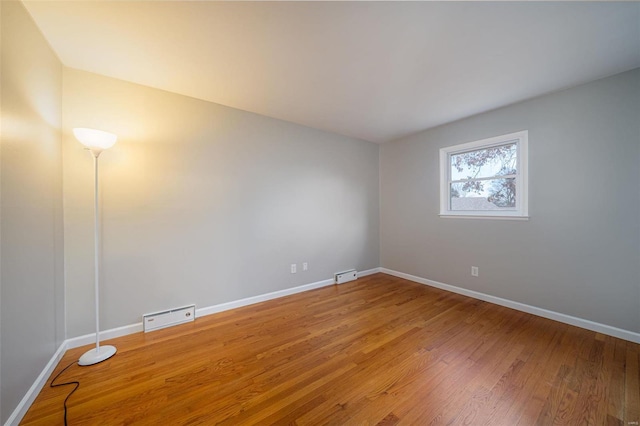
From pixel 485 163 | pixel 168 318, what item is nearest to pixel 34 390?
pixel 168 318

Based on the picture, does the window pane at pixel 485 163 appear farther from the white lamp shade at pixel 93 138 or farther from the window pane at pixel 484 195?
the white lamp shade at pixel 93 138

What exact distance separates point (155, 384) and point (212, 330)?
69 cm

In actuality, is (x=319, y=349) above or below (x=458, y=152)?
below

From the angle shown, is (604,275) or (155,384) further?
(604,275)

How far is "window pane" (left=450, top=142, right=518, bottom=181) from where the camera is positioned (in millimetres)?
2721

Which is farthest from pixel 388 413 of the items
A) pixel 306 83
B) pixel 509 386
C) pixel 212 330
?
pixel 306 83

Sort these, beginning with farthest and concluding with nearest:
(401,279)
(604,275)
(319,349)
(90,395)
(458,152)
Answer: (401,279) < (458,152) < (604,275) < (319,349) < (90,395)

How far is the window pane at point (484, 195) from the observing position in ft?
8.97

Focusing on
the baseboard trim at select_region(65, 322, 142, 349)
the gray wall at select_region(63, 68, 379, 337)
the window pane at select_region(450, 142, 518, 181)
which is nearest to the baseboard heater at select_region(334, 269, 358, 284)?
the gray wall at select_region(63, 68, 379, 337)

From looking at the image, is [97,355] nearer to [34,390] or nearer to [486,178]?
[34,390]

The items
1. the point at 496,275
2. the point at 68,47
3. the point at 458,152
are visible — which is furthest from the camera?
the point at 458,152

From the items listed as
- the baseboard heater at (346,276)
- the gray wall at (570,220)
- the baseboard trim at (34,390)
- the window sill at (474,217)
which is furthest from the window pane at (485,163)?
the baseboard trim at (34,390)

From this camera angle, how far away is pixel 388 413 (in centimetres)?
128

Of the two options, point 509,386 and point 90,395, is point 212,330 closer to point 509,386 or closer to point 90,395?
point 90,395
